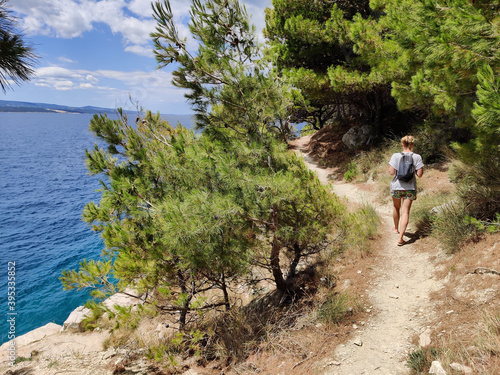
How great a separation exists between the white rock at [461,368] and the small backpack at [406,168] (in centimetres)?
343

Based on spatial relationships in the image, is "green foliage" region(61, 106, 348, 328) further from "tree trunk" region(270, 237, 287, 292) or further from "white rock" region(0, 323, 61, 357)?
"white rock" region(0, 323, 61, 357)

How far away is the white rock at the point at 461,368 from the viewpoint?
2256 millimetres

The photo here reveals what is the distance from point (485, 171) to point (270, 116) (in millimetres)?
4321

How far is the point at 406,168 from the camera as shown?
16.6ft

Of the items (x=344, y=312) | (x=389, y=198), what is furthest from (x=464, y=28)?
(x=389, y=198)

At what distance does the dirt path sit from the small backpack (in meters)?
1.44

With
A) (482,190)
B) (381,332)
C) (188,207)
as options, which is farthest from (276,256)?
(482,190)

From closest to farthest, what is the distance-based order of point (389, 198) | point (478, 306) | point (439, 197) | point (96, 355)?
point (478, 306)
point (96, 355)
point (439, 197)
point (389, 198)

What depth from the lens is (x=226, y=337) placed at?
4547 millimetres

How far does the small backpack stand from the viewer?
5023 millimetres

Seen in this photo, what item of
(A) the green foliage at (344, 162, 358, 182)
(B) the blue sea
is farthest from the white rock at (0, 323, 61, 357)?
(A) the green foliage at (344, 162, 358, 182)

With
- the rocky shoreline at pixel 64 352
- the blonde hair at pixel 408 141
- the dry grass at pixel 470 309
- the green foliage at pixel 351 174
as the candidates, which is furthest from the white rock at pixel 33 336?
the green foliage at pixel 351 174

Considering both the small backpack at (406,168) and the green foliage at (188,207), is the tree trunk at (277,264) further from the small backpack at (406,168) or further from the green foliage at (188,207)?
the small backpack at (406,168)

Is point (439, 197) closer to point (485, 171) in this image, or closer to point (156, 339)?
point (485, 171)
